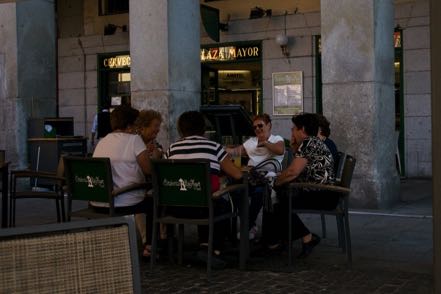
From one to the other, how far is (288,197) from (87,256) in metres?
3.93

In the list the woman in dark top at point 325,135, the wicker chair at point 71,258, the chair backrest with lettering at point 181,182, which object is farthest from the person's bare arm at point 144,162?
the wicker chair at point 71,258

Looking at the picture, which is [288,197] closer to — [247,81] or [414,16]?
[414,16]

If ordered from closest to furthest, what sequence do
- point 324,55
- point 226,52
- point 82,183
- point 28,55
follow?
point 82,183, point 324,55, point 28,55, point 226,52

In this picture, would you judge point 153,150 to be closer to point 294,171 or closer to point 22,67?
point 294,171

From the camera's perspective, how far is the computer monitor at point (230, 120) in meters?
7.80

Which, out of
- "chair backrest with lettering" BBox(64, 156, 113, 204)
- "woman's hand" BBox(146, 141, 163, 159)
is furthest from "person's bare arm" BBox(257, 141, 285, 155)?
"chair backrest with lettering" BBox(64, 156, 113, 204)

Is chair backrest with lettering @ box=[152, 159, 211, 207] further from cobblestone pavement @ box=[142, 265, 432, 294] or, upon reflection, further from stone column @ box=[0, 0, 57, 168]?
stone column @ box=[0, 0, 57, 168]

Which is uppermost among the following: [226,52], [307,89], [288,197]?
[226,52]

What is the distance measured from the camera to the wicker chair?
2.13 meters

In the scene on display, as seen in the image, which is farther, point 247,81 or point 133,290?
point 247,81

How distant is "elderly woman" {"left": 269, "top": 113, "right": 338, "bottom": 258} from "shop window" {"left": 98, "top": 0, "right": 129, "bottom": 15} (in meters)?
10.8

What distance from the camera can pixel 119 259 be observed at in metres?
2.32

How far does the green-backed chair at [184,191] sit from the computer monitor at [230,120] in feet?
7.04

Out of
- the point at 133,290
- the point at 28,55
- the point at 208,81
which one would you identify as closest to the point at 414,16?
the point at 208,81
